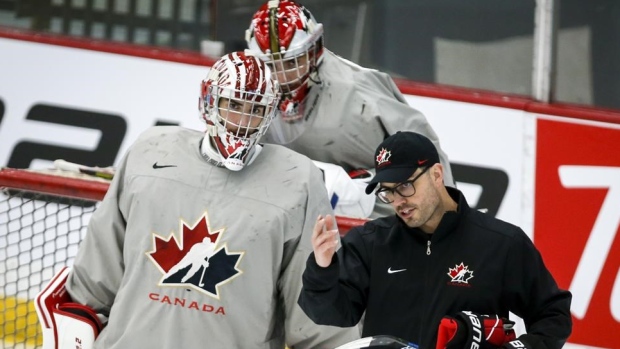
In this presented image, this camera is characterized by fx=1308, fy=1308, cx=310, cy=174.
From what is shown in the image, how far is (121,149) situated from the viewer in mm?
4945

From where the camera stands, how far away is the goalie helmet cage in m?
3.63

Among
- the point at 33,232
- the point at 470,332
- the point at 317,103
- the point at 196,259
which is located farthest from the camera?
the point at 317,103

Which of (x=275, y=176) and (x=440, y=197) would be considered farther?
(x=275, y=176)

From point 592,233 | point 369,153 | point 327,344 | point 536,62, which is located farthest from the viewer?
point 536,62

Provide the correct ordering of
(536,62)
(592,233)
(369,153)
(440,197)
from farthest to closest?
(536,62) → (592,233) → (369,153) → (440,197)

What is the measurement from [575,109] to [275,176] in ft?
7.51

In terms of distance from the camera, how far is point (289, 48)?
3.81 meters

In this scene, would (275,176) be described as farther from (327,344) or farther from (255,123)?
(327,344)

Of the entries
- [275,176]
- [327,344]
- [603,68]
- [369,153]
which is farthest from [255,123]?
[603,68]

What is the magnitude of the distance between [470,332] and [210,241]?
655 mm

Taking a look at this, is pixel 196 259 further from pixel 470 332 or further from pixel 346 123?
pixel 346 123

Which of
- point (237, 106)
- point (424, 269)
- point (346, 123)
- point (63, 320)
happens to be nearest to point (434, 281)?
point (424, 269)

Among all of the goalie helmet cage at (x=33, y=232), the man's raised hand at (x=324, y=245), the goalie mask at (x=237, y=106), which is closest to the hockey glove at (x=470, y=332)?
the man's raised hand at (x=324, y=245)

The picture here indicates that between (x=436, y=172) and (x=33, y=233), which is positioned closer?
(x=436, y=172)
